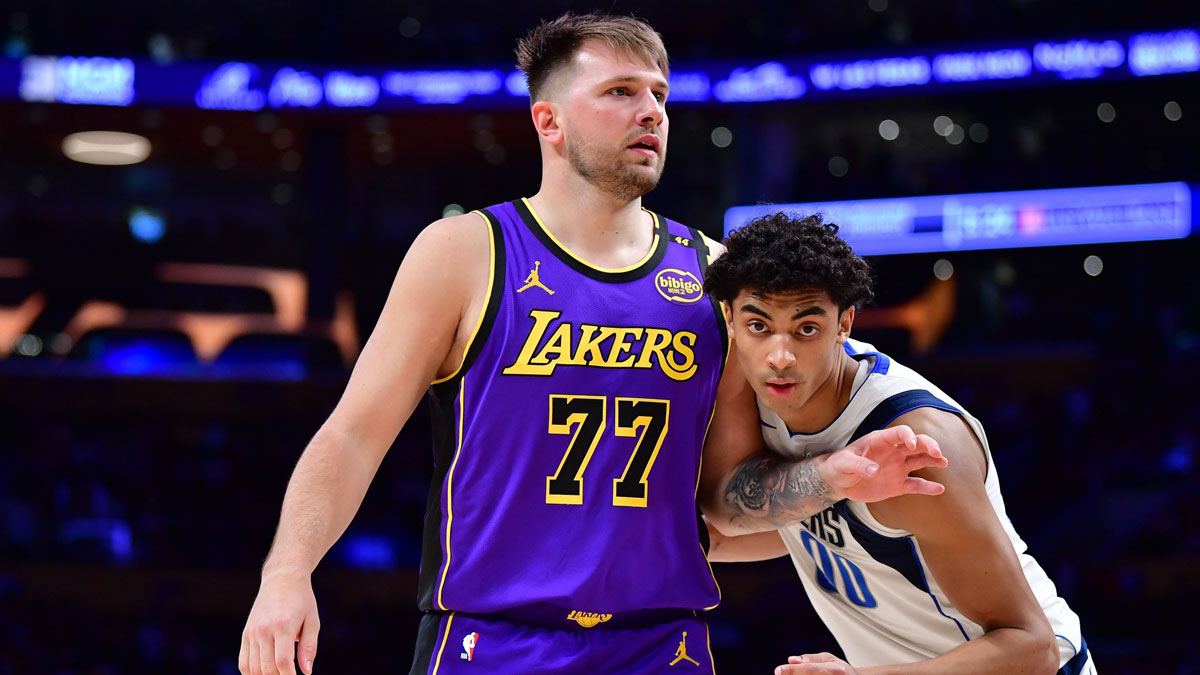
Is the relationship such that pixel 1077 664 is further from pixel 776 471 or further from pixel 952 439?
pixel 776 471

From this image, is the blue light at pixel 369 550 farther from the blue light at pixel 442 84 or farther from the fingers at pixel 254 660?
the fingers at pixel 254 660

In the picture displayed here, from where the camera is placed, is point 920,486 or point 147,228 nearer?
point 920,486

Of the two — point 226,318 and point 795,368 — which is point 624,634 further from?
point 226,318

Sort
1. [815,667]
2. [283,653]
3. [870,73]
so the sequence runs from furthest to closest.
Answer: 1. [870,73]
2. [283,653]
3. [815,667]

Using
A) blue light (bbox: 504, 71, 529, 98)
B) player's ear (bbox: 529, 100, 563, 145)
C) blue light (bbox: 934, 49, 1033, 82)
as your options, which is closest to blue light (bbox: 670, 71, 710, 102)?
blue light (bbox: 504, 71, 529, 98)

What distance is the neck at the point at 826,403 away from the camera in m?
3.41

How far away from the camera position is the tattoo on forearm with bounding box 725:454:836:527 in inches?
128

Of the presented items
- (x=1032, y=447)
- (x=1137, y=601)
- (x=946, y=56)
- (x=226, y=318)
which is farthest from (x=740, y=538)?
(x=226, y=318)

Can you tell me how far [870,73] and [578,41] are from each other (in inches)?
528

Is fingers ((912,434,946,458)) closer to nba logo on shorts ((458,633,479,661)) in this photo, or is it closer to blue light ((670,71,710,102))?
nba logo on shorts ((458,633,479,661))

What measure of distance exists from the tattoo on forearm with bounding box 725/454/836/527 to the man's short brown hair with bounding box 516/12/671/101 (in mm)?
1227

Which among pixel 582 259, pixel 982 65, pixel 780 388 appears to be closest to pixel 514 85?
pixel 982 65

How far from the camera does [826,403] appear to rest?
3.41 meters

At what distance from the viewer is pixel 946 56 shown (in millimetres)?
15844
